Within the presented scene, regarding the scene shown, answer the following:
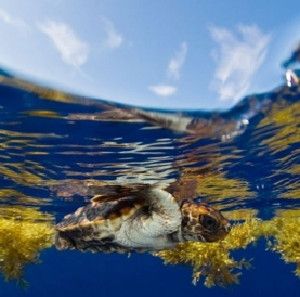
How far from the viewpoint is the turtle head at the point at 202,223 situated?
925 cm

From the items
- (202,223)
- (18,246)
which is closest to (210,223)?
(202,223)

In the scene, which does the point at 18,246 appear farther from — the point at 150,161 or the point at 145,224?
the point at 145,224

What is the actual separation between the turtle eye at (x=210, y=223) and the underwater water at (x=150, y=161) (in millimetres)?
2165

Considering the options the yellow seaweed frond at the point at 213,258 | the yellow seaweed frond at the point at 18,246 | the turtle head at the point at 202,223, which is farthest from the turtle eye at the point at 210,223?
the yellow seaweed frond at the point at 18,246

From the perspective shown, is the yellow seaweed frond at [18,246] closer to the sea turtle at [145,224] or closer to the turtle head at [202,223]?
the sea turtle at [145,224]

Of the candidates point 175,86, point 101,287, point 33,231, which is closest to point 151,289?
point 101,287

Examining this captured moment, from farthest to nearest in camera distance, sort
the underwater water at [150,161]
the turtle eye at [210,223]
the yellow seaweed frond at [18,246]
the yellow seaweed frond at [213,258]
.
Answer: the yellow seaweed frond at [18,246], the yellow seaweed frond at [213,258], the turtle eye at [210,223], the underwater water at [150,161]

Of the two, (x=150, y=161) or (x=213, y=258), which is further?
(x=213, y=258)

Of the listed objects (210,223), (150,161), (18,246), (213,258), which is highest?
(150,161)

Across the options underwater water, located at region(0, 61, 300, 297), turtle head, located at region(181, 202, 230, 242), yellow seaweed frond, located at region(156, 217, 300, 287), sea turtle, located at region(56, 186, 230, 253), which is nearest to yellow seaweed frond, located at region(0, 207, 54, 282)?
underwater water, located at region(0, 61, 300, 297)

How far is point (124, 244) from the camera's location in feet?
34.1

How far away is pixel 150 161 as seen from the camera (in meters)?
12.1

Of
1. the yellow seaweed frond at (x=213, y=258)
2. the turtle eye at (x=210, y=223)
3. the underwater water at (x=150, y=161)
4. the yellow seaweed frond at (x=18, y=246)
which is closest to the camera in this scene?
the underwater water at (x=150, y=161)

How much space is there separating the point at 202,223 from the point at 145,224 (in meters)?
1.28
